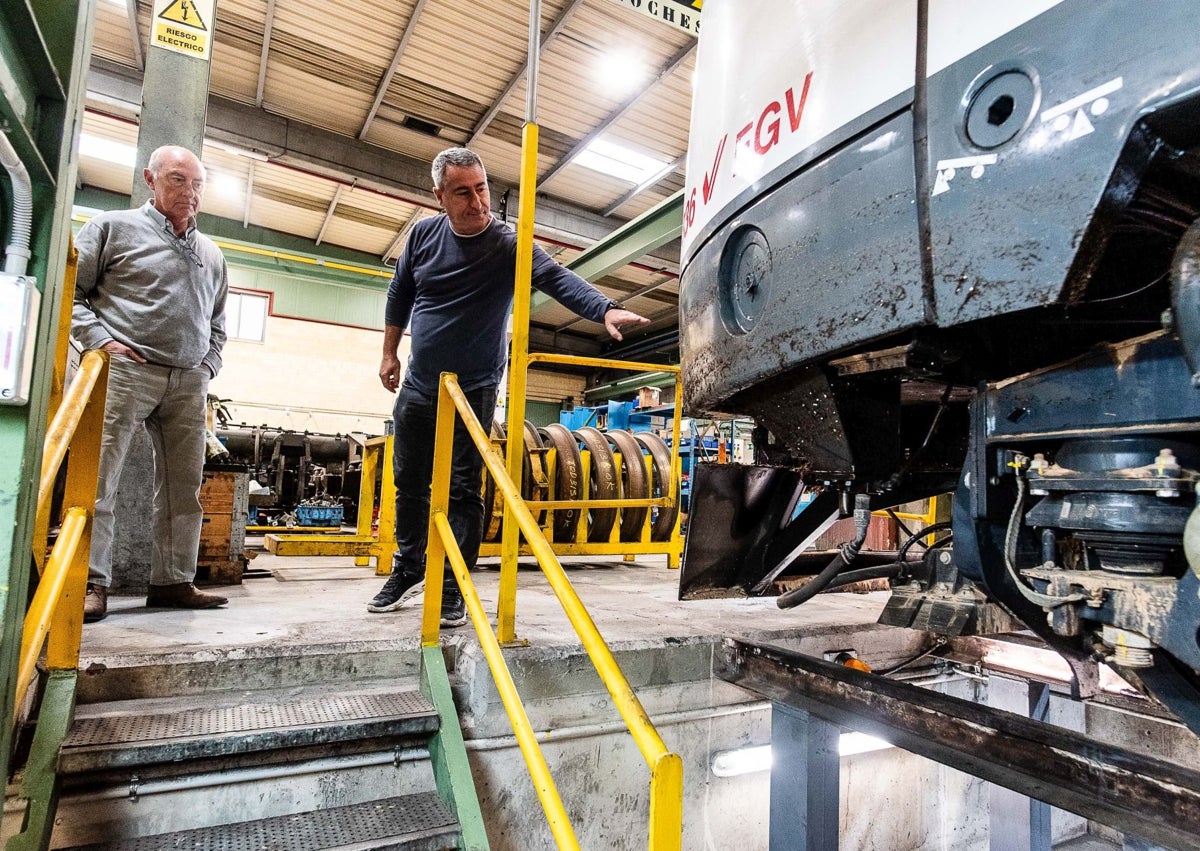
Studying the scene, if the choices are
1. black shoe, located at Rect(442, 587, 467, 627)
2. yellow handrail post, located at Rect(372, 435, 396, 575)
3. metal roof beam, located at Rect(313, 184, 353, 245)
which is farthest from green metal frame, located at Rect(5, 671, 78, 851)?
metal roof beam, located at Rect(313, 184, 353, 245)

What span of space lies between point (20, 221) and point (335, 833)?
150 cm

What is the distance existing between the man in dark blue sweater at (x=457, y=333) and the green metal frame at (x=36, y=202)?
1.55 m

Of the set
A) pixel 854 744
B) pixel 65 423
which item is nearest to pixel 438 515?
pixel 65 423

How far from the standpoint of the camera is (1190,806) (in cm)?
146

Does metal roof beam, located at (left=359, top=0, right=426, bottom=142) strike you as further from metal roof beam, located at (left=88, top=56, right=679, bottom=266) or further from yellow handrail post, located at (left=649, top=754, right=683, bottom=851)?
yellow handrail post, located at (left=649, top=754, right=683, bottom=851)

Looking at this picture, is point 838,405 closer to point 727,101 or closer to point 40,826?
point 727,101

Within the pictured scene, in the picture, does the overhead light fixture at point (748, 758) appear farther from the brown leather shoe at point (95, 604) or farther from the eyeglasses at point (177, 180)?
the eyeglasses at point (177, 180)

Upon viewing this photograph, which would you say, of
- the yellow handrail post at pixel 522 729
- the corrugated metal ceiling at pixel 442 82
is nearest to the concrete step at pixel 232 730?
the yellow handrail post at pixel 522 729

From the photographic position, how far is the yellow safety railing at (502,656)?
3.54 ft

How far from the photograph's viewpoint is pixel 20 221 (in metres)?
1.05

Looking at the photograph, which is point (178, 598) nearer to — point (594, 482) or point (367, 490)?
point (367, 490)

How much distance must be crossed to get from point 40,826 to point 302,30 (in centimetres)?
797

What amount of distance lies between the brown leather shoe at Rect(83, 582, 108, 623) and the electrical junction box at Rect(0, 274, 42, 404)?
5.88 feet

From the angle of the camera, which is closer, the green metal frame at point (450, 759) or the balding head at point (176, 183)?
the green metal frame at point (450, 759)
